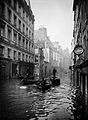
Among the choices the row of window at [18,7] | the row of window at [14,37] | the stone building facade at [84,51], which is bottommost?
the stone building facade at [84,51]

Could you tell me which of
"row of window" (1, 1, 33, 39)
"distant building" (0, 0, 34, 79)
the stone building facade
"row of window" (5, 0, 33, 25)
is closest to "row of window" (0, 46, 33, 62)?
"distant building" (0, 0, 34, 79)

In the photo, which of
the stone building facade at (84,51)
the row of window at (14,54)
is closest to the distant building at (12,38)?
the row of window at (14,54)

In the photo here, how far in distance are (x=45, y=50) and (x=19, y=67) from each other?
26838mm

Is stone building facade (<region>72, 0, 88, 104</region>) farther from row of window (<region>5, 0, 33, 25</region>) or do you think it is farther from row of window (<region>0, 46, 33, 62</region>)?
row of window (<region>5, 0, 33, 25</region>)

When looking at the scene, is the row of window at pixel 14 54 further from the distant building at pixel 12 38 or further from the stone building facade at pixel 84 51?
the stone building facade at pixel 84 51

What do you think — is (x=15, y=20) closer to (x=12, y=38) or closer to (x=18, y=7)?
(x=18, y=7)

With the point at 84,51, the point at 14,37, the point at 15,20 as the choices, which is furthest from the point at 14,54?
the point at 84,51

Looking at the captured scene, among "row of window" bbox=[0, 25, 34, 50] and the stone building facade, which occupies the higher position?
"row of window" bbox=[0, 25, 34, 50]

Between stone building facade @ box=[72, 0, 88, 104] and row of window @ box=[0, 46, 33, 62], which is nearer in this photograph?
stone building facade @ box=[72, 0, 88, 104]

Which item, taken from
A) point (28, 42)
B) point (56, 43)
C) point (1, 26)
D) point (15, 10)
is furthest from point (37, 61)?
point (56, 43)

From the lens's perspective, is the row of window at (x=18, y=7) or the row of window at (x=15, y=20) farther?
the row of window at (x=18, y=7)

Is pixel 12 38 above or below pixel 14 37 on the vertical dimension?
below

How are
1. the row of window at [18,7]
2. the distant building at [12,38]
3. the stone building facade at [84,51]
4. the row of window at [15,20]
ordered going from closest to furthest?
the stone building facade at [84,51], the distant building at [12,38], the row of window at [15,20], the row of window at [18,7]

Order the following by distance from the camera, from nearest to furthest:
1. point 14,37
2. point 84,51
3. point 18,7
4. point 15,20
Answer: point 84,51, point 14,37, point 15,20, point 18,7
